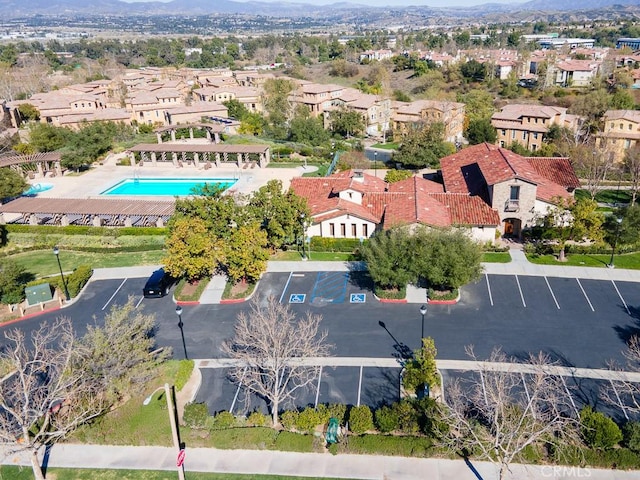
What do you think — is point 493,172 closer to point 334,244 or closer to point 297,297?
point 334,244

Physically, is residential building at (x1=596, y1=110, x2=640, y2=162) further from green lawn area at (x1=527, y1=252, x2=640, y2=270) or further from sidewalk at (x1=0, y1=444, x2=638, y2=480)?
sidewalk at (x1=0, y1=444, x2=638, y2=480)

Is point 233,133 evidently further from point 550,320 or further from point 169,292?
point 550,320

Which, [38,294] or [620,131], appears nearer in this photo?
[38,294]

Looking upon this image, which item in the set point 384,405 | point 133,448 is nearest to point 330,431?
point 384,405

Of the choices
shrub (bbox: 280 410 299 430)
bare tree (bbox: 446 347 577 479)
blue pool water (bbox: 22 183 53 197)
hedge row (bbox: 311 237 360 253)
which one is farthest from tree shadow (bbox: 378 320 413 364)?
blue pool water (bbox: 22 183 53 197)

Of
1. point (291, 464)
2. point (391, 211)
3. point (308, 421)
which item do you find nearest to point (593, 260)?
point (391, 211)

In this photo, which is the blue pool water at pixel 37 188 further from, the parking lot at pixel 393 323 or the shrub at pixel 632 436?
the shrub at pixel 632 436

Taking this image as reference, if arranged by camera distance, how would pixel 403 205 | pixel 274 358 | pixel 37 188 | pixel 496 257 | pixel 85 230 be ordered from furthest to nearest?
pixel 37 188
pixel 85 230
pixel 403 205
pixel 496 257
pixel 274 358
